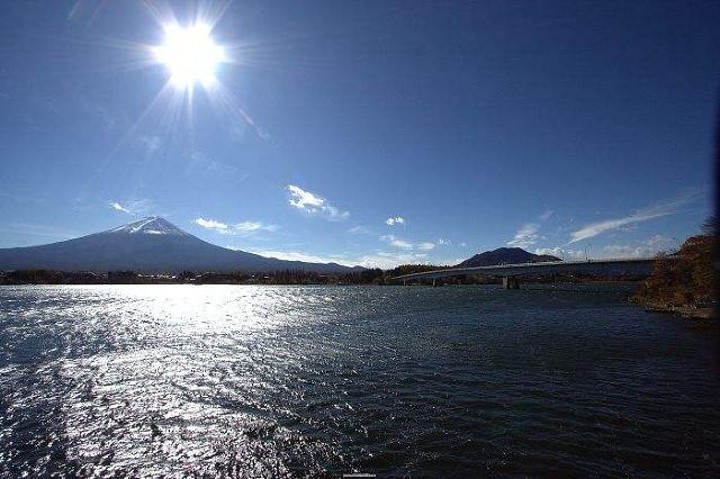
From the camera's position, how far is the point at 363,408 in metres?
16.0

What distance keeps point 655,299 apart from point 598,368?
60239 millimetres

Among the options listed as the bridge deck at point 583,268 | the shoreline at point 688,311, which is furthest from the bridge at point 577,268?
the shoreline at point 688,311

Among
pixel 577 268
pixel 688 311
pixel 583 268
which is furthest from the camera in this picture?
pixel 577 268

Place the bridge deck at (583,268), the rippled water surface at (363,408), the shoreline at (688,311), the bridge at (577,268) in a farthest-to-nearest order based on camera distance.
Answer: the bridge at (577,268)
the bridge deck at (583,268)
the shoreline at (688,311)
the rippled water surface at (363,408)

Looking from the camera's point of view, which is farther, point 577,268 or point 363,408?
point 577,268

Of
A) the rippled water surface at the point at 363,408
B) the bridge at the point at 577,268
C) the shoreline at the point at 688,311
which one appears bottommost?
the rippled water surface at the point at 363,408

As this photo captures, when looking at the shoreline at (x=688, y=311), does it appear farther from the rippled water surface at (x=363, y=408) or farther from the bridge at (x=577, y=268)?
the bridge at (x=577, y=268)

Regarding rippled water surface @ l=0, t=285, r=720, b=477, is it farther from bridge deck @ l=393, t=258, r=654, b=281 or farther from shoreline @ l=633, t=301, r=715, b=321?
bridge deck @ l=393, t=258, r=654, b=281

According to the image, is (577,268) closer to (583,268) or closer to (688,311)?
(583,268)

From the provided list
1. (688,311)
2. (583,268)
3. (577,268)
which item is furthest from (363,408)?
(583,268)

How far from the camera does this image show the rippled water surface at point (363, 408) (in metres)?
11.4

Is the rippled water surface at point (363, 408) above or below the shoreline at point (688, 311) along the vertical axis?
below

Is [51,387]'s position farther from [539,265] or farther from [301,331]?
[539,265]

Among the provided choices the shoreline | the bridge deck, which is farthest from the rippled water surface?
the bridge deck
